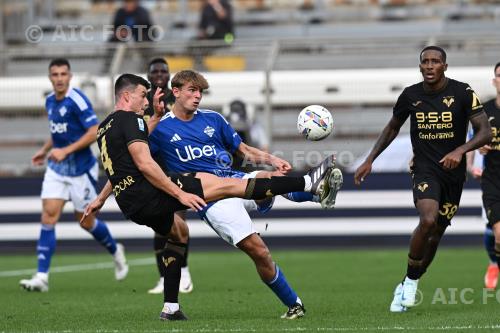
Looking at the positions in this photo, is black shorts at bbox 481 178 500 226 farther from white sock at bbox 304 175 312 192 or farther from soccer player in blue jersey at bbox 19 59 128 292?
→ soccer player in blue jersey at bbox 19 59 128 292

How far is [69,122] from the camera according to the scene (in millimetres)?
13312

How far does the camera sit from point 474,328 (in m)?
8.62

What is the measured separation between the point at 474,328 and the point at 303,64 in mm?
11161

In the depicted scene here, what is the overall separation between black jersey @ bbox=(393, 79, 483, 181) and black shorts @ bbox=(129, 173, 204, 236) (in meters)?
2.31

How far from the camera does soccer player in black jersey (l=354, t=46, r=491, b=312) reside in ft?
33.1

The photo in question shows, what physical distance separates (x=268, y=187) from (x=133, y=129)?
4.11 feet

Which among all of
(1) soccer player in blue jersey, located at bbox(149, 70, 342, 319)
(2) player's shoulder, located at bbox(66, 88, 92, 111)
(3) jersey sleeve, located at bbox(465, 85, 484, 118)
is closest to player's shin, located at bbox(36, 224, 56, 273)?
(2) player's shoulder, located at bbox(66, 88, 92, 111)

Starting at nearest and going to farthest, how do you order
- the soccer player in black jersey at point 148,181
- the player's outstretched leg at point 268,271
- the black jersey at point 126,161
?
the soccer player in black jersey at point 148,181 < the black jersey at point 126,161 < the player's outstretched leg at point 268,271

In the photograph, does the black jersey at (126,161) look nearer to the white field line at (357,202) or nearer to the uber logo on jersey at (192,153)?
the uber logo on jersey at (192,153)

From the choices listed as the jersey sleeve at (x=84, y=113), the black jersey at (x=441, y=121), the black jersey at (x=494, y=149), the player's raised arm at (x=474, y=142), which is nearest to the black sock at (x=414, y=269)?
the black jersey at (x=441, y=121)

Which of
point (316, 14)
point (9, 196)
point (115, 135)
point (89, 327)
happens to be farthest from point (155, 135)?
point (316, 14)

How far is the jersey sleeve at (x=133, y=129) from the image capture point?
30.0 feet

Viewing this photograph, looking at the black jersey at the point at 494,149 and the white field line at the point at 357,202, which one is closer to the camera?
the black jersey at the point at 494,149

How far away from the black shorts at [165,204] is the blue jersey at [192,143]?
48 cm
